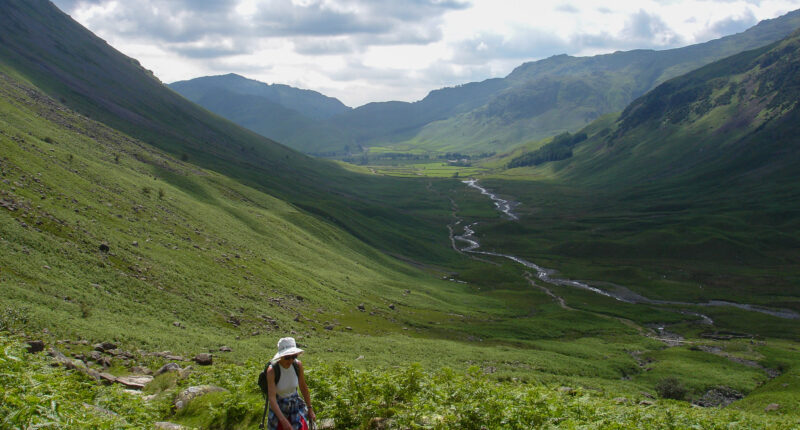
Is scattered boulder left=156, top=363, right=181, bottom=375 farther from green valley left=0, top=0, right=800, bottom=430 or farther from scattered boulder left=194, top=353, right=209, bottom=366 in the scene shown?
scattered boulder left=194, top=353, right=209, bottom=366

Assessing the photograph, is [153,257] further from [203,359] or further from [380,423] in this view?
[380,423]

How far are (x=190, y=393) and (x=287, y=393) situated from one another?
9.66 metres

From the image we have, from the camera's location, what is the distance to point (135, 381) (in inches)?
1061

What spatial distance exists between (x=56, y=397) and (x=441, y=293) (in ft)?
312

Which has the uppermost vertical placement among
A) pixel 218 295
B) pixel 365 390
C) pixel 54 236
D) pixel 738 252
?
pixel 54 236

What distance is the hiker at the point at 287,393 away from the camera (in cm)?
1482

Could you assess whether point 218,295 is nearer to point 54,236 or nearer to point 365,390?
point 54,236

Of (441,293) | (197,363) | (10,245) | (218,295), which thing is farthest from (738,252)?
(10,245)

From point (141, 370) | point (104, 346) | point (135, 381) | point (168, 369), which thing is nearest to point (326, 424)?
point (135, 381)

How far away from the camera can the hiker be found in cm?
1482

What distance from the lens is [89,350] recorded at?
31.1 metres

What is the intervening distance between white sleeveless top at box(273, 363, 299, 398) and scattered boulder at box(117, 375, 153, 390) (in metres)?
15.5

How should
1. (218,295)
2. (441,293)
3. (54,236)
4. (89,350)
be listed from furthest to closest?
(441,293)
(218,295)
(54,236)
(89,350)

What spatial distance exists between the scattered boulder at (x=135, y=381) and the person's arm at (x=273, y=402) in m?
15.7
